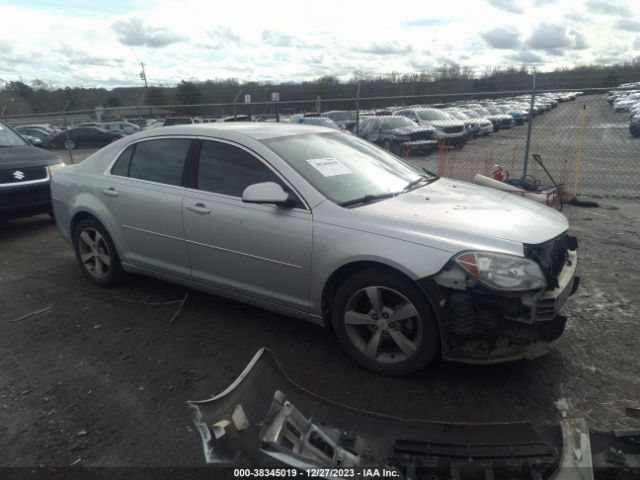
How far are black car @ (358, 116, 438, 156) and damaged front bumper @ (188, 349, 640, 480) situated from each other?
11522mm

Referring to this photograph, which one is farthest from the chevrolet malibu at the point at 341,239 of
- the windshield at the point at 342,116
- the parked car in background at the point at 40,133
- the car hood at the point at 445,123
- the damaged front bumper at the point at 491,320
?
the parked car in background at the point at 40,133

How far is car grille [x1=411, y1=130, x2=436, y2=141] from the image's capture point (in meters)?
14.2

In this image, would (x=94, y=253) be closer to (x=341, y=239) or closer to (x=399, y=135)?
(x=341, y=239)

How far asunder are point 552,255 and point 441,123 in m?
16.2

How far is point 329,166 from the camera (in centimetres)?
354

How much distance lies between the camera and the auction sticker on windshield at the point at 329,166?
3.46 meters

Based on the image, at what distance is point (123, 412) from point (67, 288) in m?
2.42

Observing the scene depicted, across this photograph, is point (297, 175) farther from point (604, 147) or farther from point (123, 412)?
point (604, 147)

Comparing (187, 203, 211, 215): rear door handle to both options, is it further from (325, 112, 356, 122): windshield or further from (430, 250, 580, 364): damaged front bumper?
(325, 112, 356, 122): windshield

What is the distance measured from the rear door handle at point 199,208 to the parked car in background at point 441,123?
1276 cm

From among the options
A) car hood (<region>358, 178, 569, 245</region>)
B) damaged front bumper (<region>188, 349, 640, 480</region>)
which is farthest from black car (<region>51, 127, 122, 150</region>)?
damaged front bumper (<region>188, 349, 640, 480</region>)

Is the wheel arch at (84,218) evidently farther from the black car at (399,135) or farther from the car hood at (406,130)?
the car hood at (406,130)

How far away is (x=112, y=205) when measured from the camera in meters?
4.27

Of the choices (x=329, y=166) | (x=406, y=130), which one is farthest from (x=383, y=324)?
(x=406, y=130)
